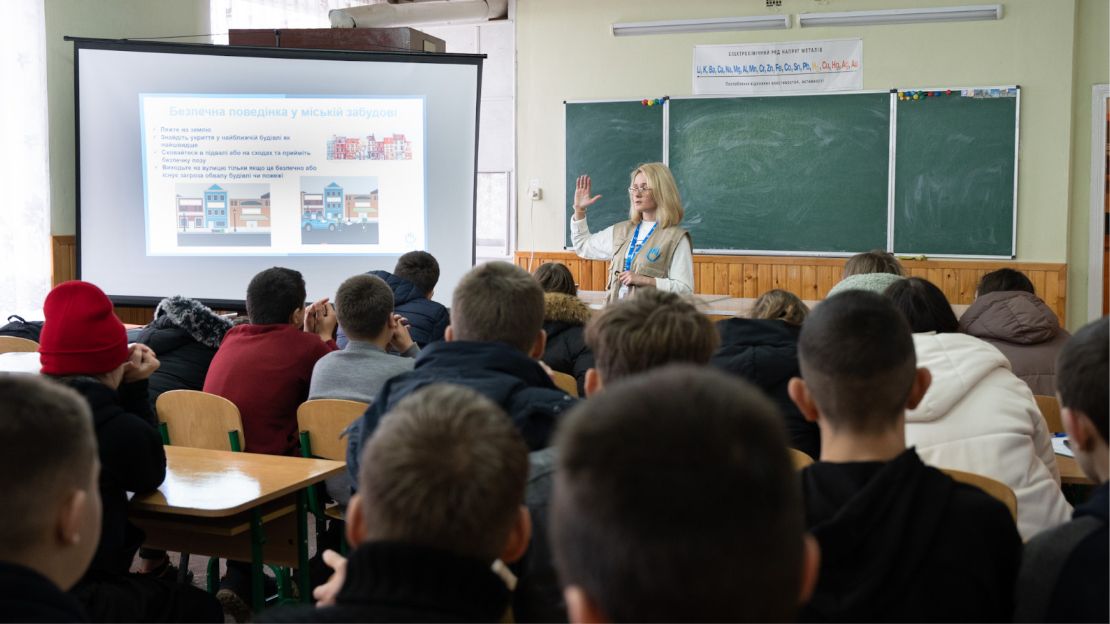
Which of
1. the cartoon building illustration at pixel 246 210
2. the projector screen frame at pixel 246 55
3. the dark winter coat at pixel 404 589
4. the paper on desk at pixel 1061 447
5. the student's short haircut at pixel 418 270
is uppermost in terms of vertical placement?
the projector screen frame at pixel 246 55

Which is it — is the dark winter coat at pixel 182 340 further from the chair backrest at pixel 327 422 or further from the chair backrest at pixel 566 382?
the chair backrest at pixel 566 382

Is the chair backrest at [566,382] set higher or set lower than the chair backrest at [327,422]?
higher

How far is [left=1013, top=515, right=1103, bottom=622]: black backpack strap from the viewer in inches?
51.8

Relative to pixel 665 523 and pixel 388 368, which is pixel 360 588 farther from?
pixel 388 368

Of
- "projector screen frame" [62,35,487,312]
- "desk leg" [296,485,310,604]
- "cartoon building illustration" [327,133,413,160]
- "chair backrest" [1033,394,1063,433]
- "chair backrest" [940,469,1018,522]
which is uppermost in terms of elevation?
"projector screen frame" [62,35,487,312]

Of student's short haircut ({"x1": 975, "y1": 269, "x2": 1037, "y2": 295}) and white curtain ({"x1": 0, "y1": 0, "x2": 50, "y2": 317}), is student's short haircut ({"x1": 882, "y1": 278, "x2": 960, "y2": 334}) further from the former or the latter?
white curtain ({"x1": 0, "y1": 0, "x2": 50, "y2": 317})

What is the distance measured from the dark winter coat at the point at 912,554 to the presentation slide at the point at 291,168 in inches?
171

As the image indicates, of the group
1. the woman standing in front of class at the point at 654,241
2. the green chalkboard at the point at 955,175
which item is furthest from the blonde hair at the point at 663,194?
the green chalkboard at the point at 955,175

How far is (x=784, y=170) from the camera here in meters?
7.34

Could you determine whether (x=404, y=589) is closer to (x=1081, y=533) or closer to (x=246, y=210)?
(x=1081, y=533)

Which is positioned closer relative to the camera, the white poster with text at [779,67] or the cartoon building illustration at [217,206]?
the cartoon building illustration at [217,206]

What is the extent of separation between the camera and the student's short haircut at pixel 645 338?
1.82 meters

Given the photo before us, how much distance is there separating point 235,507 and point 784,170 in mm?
5776

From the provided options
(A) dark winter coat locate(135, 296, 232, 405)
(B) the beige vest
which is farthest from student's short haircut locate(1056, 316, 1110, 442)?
(B) the beige vest
